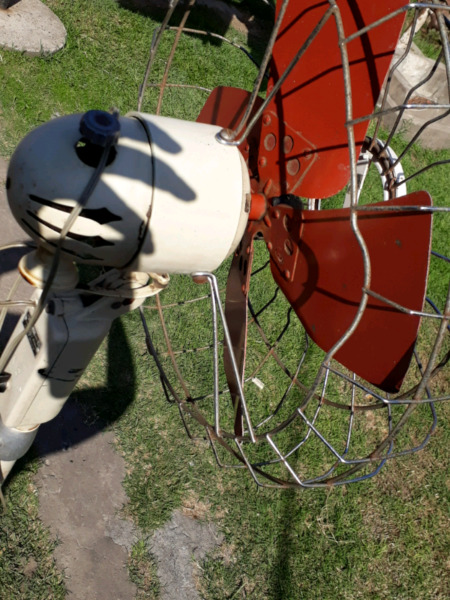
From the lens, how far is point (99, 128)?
1357 mm

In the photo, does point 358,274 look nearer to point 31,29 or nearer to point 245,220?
point 245,220

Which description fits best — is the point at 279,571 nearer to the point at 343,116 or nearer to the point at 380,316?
the point at 380,316

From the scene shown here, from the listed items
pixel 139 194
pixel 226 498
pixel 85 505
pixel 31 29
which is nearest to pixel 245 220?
pixel 139 194

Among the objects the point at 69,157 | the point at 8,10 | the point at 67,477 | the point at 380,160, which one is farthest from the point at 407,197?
the point at 8,10

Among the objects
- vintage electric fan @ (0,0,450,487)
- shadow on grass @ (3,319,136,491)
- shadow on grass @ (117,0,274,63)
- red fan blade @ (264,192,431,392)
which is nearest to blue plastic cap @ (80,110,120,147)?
vintage electric fan @ (0,0,450,487)

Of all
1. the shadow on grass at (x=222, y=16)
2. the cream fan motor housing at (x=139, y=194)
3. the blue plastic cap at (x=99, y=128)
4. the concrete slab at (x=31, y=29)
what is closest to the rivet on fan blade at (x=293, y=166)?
the cream fan motor housing at (x=139, y=194)

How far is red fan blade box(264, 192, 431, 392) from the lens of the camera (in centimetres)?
151

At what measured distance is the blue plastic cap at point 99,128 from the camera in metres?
1.36

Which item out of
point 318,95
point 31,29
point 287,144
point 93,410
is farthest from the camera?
point 31,29

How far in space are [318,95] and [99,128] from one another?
71 centimetres

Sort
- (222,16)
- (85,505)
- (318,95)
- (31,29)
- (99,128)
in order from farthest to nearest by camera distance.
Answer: (222,16) → (31,29) → (85,505) → (318,95) → (99,128)

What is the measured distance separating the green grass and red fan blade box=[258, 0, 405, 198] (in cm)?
175

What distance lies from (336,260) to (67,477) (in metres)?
1.87

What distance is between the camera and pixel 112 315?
1881 millimetres
